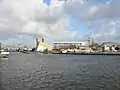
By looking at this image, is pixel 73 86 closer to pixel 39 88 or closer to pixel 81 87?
pixel 81 87

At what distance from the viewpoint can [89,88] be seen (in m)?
40.3

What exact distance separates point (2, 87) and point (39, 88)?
583 centimetres

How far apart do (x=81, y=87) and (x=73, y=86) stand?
1697 millimetres

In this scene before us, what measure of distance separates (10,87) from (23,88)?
240 centimetres

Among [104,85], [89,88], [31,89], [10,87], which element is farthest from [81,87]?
[10,87]

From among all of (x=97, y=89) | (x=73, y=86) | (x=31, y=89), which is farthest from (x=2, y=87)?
(x=97, y=89)

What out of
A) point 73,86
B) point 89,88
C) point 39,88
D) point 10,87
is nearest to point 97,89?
point 89,88

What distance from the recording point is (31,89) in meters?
39.1

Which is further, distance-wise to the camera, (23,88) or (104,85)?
(104,85)

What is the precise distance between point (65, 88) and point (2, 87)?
9.79 metres

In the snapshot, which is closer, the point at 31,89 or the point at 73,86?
the point at 31,89

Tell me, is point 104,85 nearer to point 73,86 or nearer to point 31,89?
point 73,86

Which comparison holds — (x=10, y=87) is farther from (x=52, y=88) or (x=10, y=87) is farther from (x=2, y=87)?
(x=52, y=88)

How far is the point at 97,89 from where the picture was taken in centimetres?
3931
